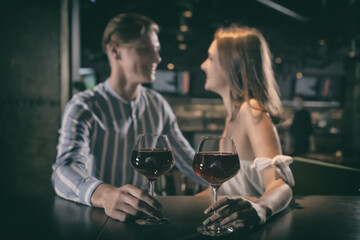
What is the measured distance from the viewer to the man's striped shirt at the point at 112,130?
5.78 ft

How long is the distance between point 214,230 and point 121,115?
1.26 metres

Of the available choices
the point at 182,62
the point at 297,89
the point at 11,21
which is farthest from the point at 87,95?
the point at 297,89

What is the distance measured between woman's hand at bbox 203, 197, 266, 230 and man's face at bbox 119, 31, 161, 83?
1310mm

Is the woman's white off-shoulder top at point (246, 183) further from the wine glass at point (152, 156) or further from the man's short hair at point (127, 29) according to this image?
the man's short hair at point (127, 29)

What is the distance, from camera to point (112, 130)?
6.39 feet

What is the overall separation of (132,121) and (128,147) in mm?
175

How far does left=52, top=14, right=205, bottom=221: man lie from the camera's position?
1798 mm

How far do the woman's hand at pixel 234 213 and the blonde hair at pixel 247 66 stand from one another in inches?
32.3

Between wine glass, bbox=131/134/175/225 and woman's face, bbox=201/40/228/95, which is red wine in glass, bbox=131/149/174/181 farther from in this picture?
woman's face, bbox=201/40/228/95

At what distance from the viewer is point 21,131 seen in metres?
2.24

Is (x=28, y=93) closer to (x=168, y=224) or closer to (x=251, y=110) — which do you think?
(x=251, y=110)

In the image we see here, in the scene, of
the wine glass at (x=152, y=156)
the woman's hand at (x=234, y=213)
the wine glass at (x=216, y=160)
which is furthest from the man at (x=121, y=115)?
the woman's hand at (x=234, y=213)

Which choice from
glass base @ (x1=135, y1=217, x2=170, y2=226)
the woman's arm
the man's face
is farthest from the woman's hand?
the man's face

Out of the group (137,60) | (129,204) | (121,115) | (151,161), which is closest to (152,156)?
(151,161)
